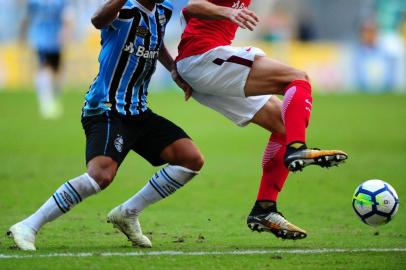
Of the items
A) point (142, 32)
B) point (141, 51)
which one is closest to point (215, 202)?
point (141, 51)

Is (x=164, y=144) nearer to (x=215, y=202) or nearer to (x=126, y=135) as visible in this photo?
(x=126, y=135)

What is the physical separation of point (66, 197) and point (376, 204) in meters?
2.66

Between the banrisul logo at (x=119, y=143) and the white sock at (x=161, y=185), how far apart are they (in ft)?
1.96

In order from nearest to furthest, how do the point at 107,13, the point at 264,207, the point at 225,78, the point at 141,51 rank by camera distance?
the point at 107,13, the point at 141,51, the point at 225,78, the point at 264,207

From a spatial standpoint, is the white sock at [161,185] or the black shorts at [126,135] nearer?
the black shorts at [126,135]

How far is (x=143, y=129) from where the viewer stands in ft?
26.3

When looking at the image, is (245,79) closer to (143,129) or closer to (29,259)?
(143,129)

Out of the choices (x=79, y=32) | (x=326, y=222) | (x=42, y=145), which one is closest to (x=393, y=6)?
(x=79, y=32)

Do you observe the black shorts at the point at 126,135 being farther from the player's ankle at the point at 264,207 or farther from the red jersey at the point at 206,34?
the player's ankle at the point at 264,207

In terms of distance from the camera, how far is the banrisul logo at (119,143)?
25.2 feet

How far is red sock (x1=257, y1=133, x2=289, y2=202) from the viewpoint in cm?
847

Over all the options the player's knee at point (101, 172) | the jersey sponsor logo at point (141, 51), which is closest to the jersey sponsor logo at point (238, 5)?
the jersey sponsor logo at point (141, 51)

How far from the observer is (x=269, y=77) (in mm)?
7855

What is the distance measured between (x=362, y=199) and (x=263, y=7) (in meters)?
29.9
